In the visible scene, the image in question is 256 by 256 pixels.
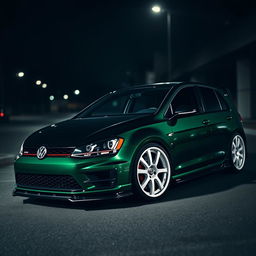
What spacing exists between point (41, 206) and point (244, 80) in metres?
27.8

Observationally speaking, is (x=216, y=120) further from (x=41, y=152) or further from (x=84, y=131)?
(x=41, y=152)

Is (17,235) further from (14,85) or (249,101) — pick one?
(14,85)

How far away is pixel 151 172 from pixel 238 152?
275cm

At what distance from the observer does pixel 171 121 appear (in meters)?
6.39

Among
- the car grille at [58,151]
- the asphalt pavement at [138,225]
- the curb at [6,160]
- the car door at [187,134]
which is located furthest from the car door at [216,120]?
the curb at [6,160]

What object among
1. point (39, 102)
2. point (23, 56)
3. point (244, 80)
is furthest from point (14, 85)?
point (244, 80)

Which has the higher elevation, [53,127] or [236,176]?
[53,127]

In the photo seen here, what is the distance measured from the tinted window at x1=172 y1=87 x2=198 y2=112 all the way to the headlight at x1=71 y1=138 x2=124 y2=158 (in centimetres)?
176

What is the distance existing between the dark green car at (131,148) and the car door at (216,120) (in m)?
0.02

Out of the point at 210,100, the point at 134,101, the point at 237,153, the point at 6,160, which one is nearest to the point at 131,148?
the point at 134,101

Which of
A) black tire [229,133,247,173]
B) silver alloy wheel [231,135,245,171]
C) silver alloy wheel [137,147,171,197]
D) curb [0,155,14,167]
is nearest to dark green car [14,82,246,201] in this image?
silver alloy wheel [137,147,171,197]

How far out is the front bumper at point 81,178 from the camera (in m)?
5.36

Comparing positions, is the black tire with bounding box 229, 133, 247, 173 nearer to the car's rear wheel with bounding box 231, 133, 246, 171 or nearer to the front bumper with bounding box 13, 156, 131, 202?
the car's rear wheel with bounding box 231, 133, 246, 171

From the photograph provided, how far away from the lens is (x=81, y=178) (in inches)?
211
